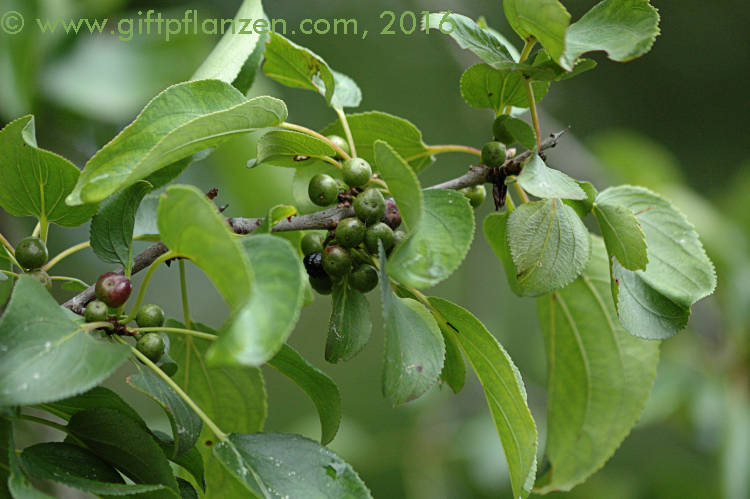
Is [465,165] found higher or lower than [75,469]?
lower

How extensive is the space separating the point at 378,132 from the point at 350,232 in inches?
8.9

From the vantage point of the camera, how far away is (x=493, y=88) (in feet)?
3.18

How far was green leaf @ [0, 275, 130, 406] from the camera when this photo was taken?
2.10 ft

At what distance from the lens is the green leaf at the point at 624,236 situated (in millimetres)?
901

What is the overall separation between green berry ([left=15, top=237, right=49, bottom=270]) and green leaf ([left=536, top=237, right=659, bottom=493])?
72cm

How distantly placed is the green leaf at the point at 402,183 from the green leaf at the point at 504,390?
0.57 ft

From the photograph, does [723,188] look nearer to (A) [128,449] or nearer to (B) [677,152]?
(B) [677,152]

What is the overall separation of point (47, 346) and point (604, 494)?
222cm

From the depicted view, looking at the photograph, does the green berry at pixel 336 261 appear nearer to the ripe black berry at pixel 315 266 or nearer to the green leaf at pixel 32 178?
the ripe black berry at pixel 315 266

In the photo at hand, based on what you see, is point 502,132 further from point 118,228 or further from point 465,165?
point 465,165

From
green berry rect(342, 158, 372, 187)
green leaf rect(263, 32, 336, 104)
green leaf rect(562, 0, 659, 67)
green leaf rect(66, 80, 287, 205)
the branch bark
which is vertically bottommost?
the branch bark

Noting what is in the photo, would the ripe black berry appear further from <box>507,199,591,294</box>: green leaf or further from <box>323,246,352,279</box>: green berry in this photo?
<box>507,199,591,294</box>: green leaf

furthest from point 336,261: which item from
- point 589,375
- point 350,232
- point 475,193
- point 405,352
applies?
point 589,375

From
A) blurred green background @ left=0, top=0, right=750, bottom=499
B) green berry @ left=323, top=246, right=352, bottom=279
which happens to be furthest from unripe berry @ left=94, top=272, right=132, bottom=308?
blurred green background @ left=0, top=0, right=750, bottom=499
